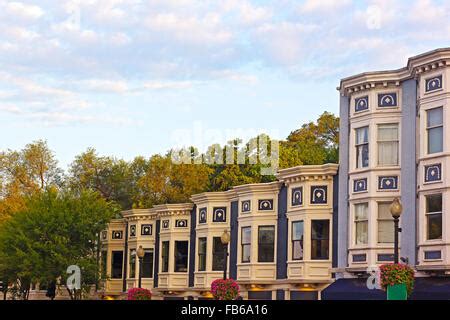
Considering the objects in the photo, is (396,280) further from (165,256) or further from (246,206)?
(165,256)

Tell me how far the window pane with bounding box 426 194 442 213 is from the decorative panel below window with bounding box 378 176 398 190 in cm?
233

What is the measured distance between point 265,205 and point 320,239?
17.5ft

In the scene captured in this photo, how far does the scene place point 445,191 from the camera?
33.4m

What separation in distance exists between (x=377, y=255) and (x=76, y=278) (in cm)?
2835

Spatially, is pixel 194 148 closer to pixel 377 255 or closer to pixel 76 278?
pixel 76 278

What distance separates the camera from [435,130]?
34.6 m

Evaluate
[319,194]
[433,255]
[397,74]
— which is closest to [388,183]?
[433,255]

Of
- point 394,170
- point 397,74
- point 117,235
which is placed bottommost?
point 117,235

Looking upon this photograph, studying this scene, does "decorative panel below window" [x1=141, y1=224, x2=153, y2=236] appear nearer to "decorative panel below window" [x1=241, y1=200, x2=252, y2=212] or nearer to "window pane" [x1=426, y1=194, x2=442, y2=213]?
"decorative panel below window" [x1=241, y1=200, x2=252, y2=212]

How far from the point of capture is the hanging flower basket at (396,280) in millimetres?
29000

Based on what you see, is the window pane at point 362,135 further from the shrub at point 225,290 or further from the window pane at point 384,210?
the shrub at point 225,290

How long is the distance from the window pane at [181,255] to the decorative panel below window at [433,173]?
2265 centimetres
